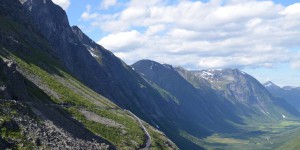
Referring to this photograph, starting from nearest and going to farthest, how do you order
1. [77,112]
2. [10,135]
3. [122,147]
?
[10,135]
[122,147]
[77,112]

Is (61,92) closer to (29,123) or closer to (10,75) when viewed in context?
(10,75)

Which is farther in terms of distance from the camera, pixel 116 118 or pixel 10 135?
pixel 116 118

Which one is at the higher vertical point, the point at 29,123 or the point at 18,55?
the point at 18,55

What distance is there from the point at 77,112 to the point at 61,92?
21.2 m

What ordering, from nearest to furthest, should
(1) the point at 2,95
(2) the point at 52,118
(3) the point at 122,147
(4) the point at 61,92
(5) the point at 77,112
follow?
(1) the point at 2,95 < (2) the point at 52,118 < (3) the point at 122,147 < (5) the point at 77,112 < (4) the point at 61,92

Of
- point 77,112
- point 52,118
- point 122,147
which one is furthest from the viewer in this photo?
point 77,112

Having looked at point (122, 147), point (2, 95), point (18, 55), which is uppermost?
point (18, 55)

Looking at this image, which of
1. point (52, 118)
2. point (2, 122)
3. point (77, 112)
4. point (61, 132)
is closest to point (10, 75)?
point (52, 118)

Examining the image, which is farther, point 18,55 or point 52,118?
point 18,55

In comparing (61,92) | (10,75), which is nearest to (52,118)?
(10,75)

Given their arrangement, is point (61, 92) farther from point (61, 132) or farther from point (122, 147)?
point (61, 132)

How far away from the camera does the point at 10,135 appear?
244 feet

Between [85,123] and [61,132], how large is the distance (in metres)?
47.5

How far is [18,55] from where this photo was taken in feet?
604
